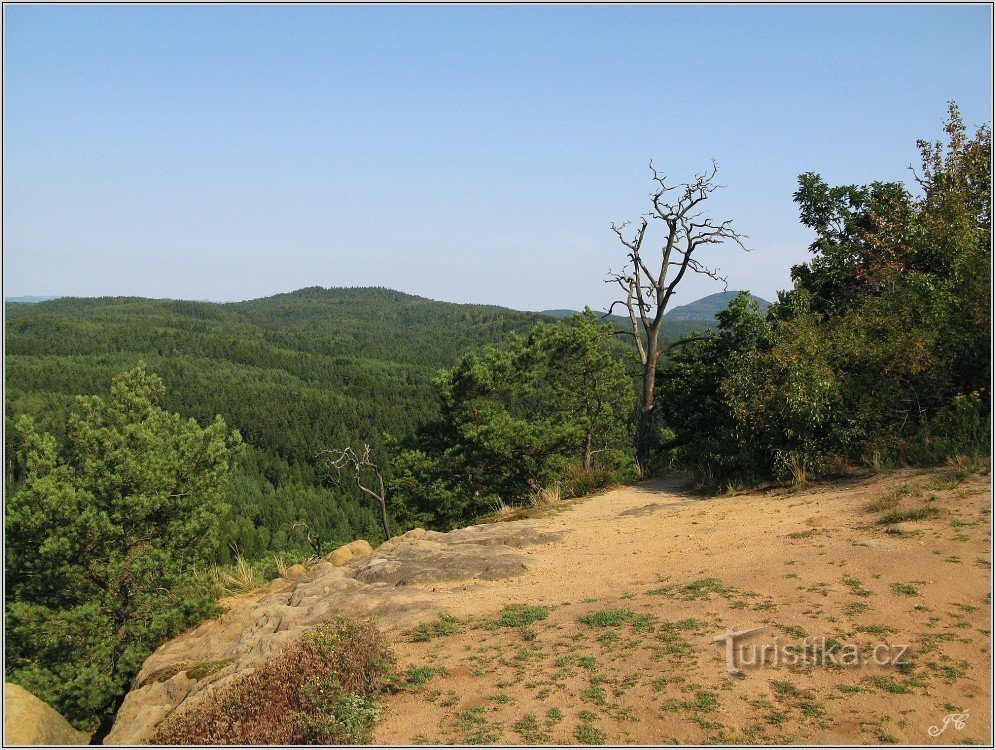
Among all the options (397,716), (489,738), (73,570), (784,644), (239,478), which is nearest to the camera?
(489,738)

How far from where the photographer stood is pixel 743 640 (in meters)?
6.52

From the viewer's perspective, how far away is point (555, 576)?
381 inches

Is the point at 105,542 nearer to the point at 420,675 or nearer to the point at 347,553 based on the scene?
the point at 347,553

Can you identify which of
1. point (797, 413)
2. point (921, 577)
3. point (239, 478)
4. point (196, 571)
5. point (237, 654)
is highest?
point (797, 413)

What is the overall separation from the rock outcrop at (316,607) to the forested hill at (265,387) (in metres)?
14.5

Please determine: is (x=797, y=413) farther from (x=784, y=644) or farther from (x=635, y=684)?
(x=635, y=684)

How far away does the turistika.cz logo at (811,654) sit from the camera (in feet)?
19.5

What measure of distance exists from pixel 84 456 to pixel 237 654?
986 centimetres

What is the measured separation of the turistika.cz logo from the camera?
5.94 meters

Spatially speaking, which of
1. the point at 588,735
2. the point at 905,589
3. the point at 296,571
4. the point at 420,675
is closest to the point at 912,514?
the point at 905,589

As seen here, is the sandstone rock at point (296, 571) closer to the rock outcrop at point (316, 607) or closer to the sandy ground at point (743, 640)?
the rock outcrop at point (316, 607)

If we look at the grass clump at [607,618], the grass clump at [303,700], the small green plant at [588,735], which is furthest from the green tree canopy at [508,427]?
the small green plant at [588,735]

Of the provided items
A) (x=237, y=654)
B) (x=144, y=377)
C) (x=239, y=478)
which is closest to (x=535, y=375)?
(x=144, y=377)

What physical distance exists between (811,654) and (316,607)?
20.0 feet
